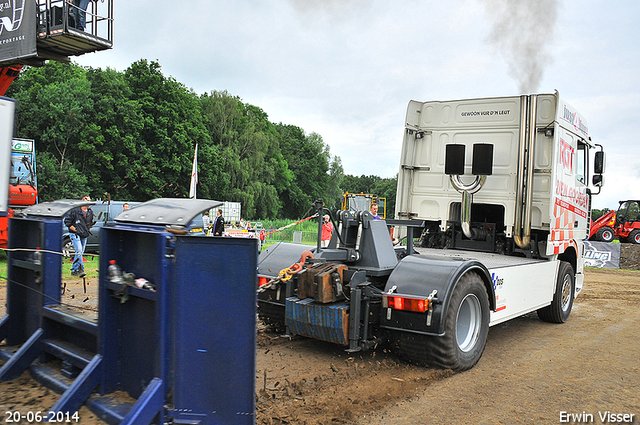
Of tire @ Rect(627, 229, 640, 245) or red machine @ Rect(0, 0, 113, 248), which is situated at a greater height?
red machine @ Rect(0, 0, 113, 248)

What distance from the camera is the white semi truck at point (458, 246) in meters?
4.94

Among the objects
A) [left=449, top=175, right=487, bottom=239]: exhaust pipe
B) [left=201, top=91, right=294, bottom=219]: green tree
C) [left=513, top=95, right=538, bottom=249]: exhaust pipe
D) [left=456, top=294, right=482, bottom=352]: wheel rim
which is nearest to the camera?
[left=456, top=294, right=482, bottom=352]: wheel rim

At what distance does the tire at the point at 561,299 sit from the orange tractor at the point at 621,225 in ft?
67.2

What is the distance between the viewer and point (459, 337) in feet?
17.4

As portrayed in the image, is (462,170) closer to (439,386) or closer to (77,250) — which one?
(439,386)

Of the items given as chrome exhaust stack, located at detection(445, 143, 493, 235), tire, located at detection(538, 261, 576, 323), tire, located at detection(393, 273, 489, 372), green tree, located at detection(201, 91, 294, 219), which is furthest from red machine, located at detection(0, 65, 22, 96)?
green tree, located at detection(201, 91, 294, 219)

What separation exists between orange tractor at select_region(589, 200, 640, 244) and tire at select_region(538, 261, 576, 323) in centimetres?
2049

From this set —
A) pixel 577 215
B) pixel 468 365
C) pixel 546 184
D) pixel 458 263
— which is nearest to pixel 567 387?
pixel 468 365

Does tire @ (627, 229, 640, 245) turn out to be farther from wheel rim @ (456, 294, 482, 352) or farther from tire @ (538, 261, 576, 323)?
wheel rim @ (456, 294, 482, 352)

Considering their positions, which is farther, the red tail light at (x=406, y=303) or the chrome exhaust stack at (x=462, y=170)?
the chrome exhaust stack at (x=462, y=170)

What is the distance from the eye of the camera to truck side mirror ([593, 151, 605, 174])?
8953mm

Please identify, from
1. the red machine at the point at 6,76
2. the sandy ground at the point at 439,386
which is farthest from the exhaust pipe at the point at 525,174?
the red machine at the point at 6,76

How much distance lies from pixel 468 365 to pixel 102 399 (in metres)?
3.58

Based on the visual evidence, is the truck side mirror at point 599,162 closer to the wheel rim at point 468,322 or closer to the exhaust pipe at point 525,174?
the exhaust pipe at point 525,174
